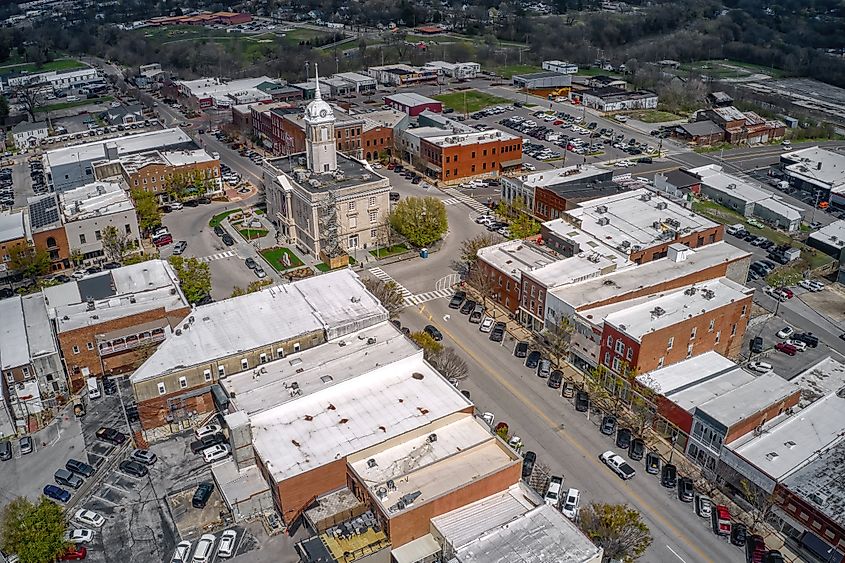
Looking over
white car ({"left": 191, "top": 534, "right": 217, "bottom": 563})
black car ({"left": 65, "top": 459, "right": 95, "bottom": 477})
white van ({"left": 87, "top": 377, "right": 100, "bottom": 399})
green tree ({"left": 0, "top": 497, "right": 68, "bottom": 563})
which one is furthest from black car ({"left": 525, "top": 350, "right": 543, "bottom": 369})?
green tree ({"left": 0, "top": 497, "right": 68, "bottom": 563})

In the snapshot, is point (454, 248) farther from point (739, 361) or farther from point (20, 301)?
point (20, 301)

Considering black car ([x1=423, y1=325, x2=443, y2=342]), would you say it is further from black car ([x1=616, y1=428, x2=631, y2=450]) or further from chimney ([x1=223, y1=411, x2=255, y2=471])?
chimney ([x1=223, y1=411, x2=255, y2=471])

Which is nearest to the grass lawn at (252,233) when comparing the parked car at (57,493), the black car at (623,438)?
the parked car at (57,493)

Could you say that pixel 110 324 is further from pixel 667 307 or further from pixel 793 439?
pixel 793 439

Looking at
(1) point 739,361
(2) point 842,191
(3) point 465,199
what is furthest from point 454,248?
(2) point 842,191

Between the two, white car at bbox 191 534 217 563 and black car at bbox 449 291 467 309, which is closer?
white car at bbox 191 534 217 563

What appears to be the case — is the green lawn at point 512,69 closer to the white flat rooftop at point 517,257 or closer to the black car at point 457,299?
the white flat rooftop at point 517,257

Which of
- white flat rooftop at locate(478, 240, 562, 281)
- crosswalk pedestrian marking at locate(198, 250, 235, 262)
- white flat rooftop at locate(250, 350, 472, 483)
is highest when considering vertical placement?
white flat rooftop at locate(478, 240, 562, 281)

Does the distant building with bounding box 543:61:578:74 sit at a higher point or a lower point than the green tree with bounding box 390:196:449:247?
higher
